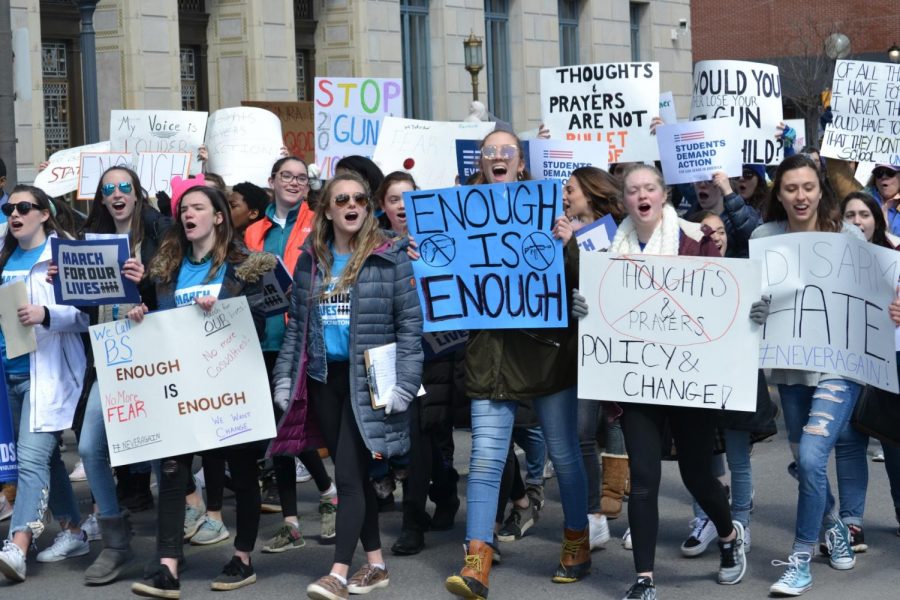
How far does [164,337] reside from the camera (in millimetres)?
6977

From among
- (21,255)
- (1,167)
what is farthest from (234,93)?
(21,255)

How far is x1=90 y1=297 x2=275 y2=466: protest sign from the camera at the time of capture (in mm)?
6898

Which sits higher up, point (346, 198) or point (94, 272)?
point (346, 198)

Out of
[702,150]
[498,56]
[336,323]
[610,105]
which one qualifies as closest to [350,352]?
[336,323]

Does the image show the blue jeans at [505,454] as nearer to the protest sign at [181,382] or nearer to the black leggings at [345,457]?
the black leggings at [345,457]

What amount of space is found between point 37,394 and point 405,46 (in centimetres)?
2077

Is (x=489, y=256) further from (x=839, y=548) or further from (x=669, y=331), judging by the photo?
(x=839, y=548)

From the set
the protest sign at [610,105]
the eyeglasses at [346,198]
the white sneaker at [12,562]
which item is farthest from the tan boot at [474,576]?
the protest sign at [610,105]

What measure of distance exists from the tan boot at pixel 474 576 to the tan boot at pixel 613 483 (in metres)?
1.55

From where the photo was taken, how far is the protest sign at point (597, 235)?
24.9ft

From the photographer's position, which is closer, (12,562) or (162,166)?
(12,562)

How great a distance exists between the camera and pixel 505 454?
6816mm

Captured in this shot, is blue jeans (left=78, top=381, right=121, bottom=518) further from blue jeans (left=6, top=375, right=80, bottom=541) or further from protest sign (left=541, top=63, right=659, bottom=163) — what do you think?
protest sign (left=541, top=63, right=659, bottom=163)

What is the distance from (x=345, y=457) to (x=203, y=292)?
1.00m
